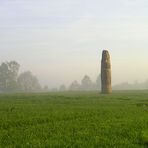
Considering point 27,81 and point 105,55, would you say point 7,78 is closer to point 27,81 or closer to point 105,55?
point 27,81

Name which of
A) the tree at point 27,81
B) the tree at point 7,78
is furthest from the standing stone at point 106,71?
the tree at point 27,81

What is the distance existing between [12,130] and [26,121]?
3.50 m

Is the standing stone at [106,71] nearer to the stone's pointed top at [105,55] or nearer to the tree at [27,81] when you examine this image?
the stone's pointed top at [105,55]

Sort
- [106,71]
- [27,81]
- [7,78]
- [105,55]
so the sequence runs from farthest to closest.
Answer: [27,81]
[7,78]
[106,71]
[105,55]

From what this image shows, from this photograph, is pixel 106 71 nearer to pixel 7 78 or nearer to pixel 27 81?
pixel 7 78

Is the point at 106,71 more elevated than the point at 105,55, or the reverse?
the point at 105,55

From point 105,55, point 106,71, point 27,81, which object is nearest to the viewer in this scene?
point 105,55

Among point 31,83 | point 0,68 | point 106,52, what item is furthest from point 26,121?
point 31,83

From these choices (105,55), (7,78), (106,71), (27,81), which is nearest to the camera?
(105,55)

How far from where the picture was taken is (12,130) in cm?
1961

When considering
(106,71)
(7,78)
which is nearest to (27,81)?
(7,78)

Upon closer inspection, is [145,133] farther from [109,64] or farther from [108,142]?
[109,64]

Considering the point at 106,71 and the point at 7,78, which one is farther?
the point at 7,78

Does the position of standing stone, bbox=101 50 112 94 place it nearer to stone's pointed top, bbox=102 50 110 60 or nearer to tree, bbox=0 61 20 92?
stone's pointed top, bbox=102 50 110 60
